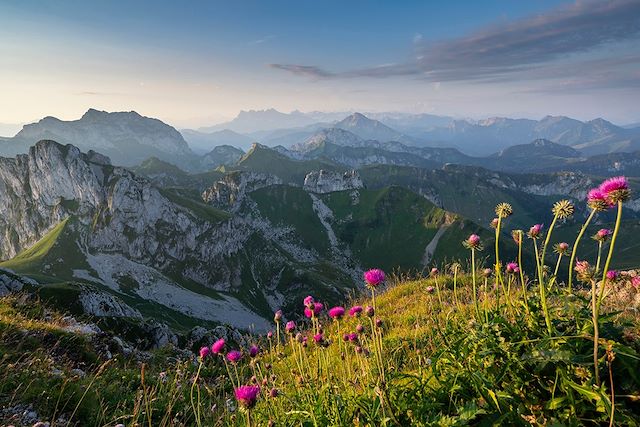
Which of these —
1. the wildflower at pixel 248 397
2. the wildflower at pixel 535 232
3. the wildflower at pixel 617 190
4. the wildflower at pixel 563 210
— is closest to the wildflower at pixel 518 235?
the wildflower at pixel 535 232

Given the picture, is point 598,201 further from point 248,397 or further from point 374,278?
point 248,397

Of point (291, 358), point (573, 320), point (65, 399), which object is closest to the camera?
point (573, 320)

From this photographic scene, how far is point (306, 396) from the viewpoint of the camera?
4895 millimetres

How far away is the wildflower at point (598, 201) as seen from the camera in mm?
3818

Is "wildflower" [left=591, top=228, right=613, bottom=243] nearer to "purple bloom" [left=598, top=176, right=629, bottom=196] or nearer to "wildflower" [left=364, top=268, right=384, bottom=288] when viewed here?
"purple bloom" [left=598, top=176, right=629, bottom=196]

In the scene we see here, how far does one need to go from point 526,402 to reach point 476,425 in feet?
2.64

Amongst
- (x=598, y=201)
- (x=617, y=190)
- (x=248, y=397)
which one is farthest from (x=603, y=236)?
(x=248, y=397)

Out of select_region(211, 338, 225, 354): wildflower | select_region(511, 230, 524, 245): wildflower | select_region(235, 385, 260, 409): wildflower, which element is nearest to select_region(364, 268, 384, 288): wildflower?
select_region(511, 230, 524, 245): wildflower

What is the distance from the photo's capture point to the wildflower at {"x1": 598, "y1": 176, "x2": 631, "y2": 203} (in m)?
3.44

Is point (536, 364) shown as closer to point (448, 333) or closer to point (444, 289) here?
point (448, 333)

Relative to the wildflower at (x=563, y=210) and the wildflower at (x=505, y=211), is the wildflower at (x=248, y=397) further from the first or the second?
the wildflower at (x=563, y=210)

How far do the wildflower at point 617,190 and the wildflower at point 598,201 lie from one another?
6cm

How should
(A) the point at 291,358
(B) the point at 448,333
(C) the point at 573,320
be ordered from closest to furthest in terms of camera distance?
(C) the point at 573,320 → (B) the point at 448,333 → (A) the point at 291,358

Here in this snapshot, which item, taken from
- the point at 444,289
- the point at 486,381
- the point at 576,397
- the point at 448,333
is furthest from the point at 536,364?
the point at 444,289
